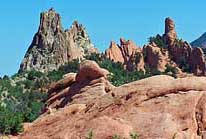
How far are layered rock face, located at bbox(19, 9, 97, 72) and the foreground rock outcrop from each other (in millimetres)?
122172

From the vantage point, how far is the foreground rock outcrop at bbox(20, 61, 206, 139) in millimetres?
27688

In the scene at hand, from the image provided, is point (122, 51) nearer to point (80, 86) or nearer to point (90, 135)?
point (80, 86)

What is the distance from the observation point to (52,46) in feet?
524

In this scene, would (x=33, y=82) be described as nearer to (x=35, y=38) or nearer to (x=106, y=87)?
(x=35, y=38)

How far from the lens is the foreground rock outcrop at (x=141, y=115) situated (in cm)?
2769

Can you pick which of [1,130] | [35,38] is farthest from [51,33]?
[1,130]

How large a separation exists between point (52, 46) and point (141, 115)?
13197 cm

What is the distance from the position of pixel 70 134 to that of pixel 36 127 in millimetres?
4012

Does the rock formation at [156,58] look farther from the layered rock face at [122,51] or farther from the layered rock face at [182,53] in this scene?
the layered rock face at [122,51]

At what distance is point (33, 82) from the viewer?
448 ft

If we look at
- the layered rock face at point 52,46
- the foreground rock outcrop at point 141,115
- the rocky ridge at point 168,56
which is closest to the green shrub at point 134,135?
the foreground rock outcrop at point 141,115

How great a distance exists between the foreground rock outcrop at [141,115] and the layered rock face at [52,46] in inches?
4810

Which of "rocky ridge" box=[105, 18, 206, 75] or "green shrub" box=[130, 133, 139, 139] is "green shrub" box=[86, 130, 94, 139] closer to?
"green shrub" box=[130, 133, 139, 139]

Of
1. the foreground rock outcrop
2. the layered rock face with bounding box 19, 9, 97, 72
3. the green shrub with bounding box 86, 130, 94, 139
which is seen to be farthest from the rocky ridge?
the green shrub with bounding box 86, 130, 94, 139
